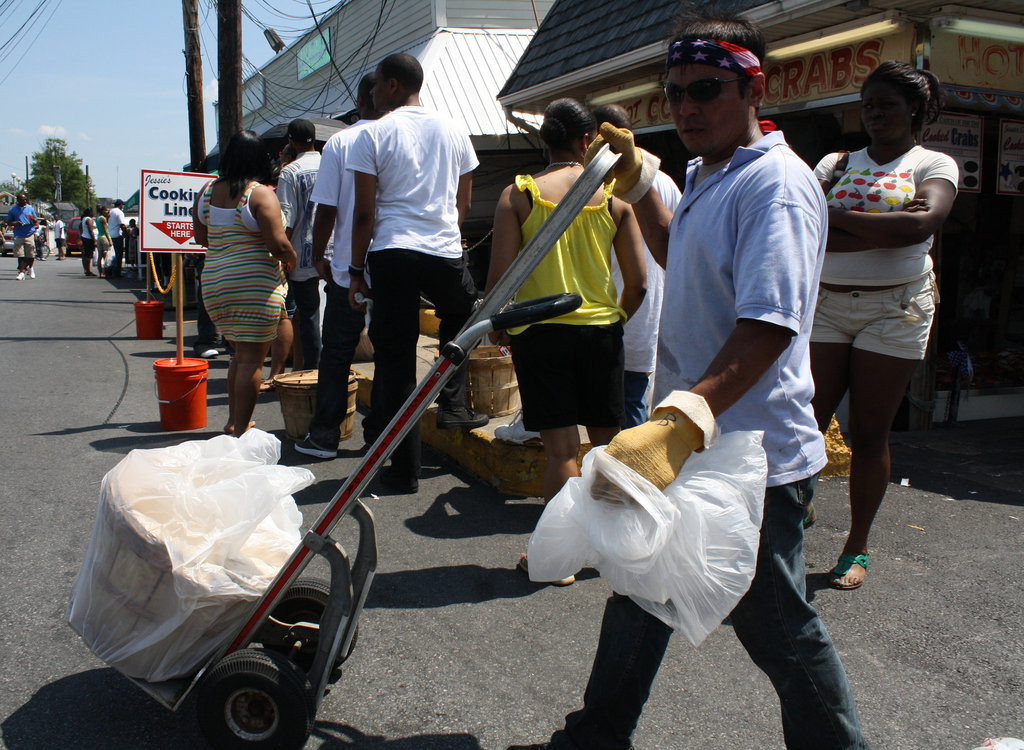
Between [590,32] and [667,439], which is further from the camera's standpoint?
[590,32]

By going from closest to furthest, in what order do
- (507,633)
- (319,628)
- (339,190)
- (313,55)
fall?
1. (319,628)
2. (507,633)
3. (339,190)
4. (313,55)

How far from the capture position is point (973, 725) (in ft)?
7.79

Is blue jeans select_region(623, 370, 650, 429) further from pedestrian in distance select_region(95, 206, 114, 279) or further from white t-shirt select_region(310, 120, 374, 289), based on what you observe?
pedestrian in distance select_region(95, 206, 114, 279)

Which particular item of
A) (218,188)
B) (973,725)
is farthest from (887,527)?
(218,188)

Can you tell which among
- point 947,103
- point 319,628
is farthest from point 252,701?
point 947,103

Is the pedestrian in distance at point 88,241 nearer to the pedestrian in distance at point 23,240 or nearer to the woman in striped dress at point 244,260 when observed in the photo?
the pedestrian in distance at point 23,240

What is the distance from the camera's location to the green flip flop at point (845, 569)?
3271mm

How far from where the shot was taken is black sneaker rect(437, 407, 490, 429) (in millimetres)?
4746

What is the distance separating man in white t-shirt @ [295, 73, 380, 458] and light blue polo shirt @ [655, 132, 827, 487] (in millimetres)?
3007

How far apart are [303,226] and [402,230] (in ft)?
7.46

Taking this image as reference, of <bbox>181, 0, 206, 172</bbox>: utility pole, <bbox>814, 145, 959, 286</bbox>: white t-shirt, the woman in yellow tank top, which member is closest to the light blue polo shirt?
the woman in yellow tank top

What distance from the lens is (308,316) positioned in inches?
245

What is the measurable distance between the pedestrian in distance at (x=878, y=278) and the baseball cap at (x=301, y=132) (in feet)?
Answer: 14.3

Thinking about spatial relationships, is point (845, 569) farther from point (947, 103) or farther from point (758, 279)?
point (947, 103)
